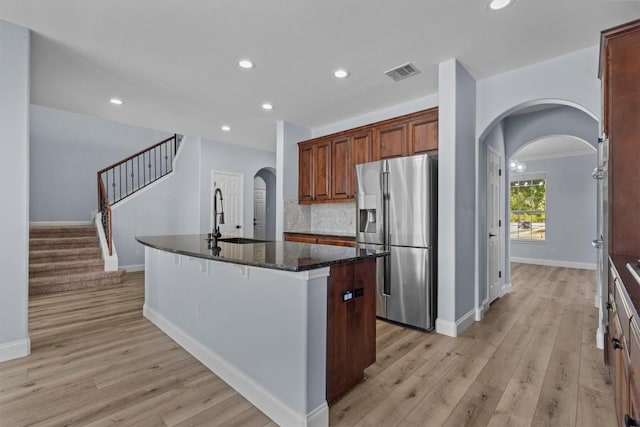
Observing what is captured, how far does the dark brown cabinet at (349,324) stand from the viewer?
1.86 m

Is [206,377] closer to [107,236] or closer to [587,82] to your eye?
[587,82]

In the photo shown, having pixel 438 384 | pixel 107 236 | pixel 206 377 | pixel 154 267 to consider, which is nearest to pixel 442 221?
pixel 438 384

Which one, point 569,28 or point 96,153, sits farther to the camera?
point 96,153

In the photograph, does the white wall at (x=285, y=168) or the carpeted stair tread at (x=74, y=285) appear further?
the white wall at (x=285, y=168)

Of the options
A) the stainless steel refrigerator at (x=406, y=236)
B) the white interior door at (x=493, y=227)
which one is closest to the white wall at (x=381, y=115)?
the white interior door at (x=493, y=227)

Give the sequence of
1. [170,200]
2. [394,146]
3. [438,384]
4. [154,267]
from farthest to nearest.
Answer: [170,200], [394,146], [154,267], [438,384]

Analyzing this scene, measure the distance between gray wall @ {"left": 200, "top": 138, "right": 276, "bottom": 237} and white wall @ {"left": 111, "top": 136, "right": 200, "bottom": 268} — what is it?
0.38ft

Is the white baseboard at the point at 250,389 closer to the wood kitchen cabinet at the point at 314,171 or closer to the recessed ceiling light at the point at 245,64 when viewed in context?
the recessed ceiling light at the point at 245,64

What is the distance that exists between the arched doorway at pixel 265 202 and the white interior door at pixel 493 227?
5.99 meters

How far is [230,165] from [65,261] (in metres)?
3.35

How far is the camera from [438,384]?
7.02 ft

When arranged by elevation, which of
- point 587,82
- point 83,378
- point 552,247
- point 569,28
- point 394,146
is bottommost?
point 83,378

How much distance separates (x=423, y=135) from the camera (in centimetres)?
360

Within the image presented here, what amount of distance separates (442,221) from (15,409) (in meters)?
3.48
